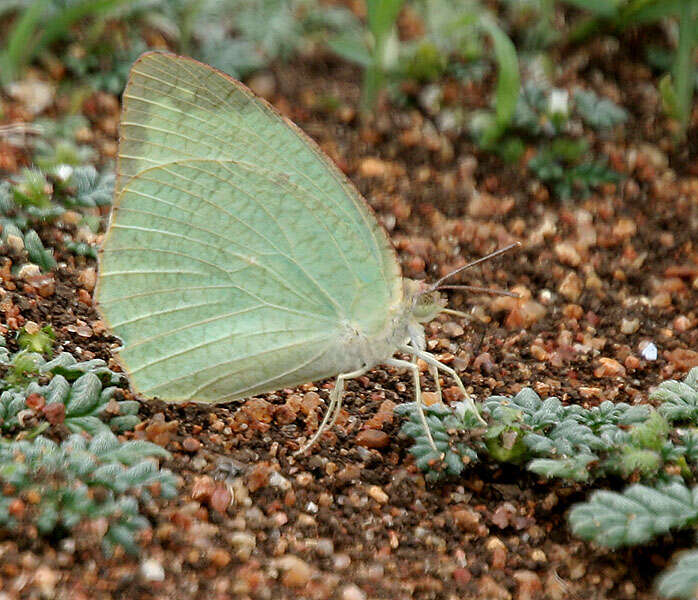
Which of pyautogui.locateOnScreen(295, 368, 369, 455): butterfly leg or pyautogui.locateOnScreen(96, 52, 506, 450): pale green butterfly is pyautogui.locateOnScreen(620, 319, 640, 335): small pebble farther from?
pyautogui.locateOnScreen(295, 368, 369, 455): butterfly leg

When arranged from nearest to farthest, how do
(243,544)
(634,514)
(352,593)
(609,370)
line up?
(634,514), (352,593), (243,544), (609,370)

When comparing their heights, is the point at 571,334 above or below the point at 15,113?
below

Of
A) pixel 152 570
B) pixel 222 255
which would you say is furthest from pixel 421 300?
pixel 152 570

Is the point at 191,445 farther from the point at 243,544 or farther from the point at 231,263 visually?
the point at 231,263

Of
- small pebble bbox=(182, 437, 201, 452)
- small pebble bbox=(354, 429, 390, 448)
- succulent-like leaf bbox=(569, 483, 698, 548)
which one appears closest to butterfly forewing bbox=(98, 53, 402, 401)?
small pebble bbox=(182, 437, 201, 452)

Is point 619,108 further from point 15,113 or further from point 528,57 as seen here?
point 15,113

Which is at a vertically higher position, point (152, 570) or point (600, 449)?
point (600, 449)

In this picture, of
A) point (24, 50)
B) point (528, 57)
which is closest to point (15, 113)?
point (24, 50)
